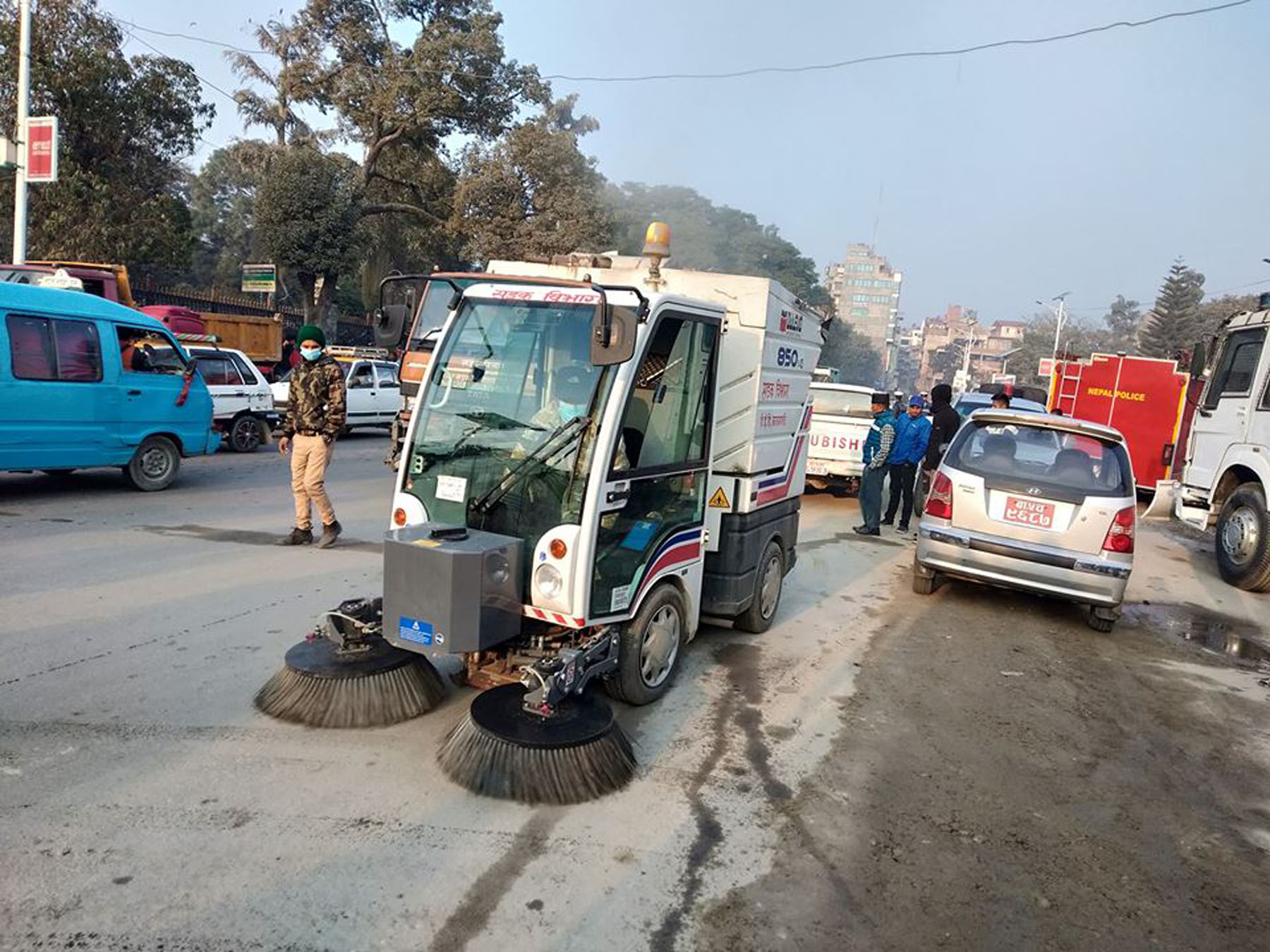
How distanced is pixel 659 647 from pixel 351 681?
1.62 m

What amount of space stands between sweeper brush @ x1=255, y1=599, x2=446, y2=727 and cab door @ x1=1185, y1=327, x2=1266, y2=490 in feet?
30.7

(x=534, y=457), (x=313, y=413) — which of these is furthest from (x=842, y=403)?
(x=534, y=457)

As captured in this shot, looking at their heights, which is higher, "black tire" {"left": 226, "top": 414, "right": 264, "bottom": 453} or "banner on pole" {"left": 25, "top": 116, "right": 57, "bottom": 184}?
"banner on pole" {"left": 25, "top": 116, "right": 57, "bottom": 184}

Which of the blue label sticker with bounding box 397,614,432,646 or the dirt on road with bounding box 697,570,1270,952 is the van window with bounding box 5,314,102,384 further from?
the dirt on road with bounding box 697,570,1270,952

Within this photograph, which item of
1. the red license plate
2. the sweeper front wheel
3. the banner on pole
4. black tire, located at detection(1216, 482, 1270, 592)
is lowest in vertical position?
the sweeper front wheel

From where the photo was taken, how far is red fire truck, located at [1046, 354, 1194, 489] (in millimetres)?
16359

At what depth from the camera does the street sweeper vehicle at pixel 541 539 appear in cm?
365

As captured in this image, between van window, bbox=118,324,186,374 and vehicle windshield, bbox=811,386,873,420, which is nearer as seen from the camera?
van window, bbox=118,324,186,374

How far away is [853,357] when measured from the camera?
321 feet

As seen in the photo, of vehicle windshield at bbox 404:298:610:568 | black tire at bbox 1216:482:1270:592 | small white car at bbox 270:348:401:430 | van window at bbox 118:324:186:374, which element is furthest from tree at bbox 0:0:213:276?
black tire at bbox 1216:482:1270:592

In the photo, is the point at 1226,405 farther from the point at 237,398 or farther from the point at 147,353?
the point at 237,398

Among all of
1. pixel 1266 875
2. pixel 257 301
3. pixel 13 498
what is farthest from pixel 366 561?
pixel 257 301

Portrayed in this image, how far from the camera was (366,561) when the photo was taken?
749 centimetres

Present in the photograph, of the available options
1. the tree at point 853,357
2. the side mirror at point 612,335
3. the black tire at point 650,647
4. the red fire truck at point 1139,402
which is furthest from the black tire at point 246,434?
the tree at point 853,357
